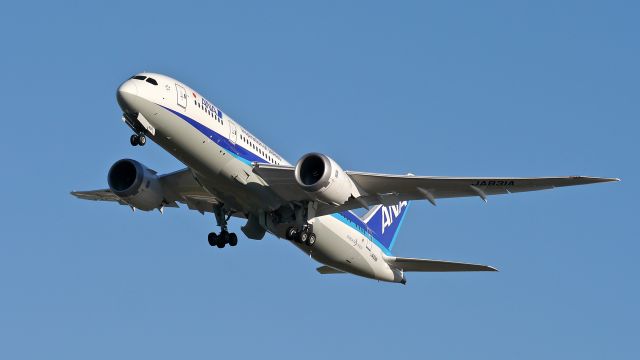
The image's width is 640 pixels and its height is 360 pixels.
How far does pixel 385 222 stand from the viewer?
4462 centimetres

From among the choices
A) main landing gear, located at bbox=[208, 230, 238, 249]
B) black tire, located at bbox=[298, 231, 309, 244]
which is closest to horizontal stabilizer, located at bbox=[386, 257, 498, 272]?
black tire, located at bbox=[298, 231, 309, 244]

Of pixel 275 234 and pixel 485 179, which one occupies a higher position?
pixel 485 179

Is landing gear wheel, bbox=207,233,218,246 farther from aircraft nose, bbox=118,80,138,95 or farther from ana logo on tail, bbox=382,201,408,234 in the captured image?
aircraft nose, bbox=118,80,138,95

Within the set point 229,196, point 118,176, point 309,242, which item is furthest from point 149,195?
point 309,242

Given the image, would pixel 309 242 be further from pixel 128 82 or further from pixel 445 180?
Answer: pixel 128 82

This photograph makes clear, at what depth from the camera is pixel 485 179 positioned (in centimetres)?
3428

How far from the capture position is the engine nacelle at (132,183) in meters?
37.9

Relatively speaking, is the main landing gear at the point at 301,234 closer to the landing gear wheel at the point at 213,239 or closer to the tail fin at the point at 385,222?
the landing gear wheel at the point at 213,239

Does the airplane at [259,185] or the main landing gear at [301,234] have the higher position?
the airplane at [259,185]

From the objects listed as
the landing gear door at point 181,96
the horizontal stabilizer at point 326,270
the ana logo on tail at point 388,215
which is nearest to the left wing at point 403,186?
the landing gear door at point 181,96

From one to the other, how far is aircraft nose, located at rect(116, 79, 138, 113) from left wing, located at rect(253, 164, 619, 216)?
5193mm

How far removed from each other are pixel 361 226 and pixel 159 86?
1201 centimetres

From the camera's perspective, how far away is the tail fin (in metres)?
43.2

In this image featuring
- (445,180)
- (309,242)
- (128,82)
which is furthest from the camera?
(309,242)
